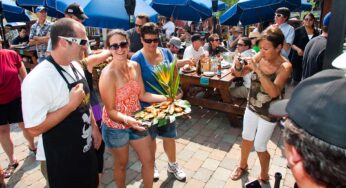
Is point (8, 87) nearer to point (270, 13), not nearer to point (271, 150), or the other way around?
point (271, 150)

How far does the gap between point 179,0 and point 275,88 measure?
7.11 metres

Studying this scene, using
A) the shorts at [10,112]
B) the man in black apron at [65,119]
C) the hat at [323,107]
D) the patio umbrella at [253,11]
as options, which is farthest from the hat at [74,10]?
the patio umbrella at [253,11]

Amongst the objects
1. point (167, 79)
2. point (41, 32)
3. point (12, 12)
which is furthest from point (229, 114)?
point (12, 12)

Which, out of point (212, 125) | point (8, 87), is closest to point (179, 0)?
point (212, 125)

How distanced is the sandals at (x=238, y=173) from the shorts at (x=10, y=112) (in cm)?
333

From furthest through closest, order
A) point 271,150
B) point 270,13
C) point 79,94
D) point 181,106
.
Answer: point 270,13 → point 271,150 → point 181,106 → point 79,94

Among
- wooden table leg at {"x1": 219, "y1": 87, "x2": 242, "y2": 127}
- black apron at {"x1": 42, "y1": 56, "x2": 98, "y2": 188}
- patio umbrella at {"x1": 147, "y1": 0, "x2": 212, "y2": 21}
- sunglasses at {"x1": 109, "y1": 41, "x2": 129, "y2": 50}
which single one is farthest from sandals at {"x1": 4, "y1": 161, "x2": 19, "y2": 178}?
patio umbrella at {"x1": 147, "y1": 0, "x2": 212, "y2": 21}

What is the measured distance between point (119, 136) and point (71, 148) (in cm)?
60

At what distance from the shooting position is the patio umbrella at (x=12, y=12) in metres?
10.8

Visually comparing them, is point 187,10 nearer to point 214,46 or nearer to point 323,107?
point 214,46

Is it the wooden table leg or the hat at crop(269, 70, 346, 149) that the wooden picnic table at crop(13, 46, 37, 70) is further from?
the hat at crop(269, 70, 346, 149)

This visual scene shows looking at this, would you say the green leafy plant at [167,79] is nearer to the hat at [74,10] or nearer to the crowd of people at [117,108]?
the crowd of people at [117,108]

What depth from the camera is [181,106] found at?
294 centimetres

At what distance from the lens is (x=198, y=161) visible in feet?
13.8
